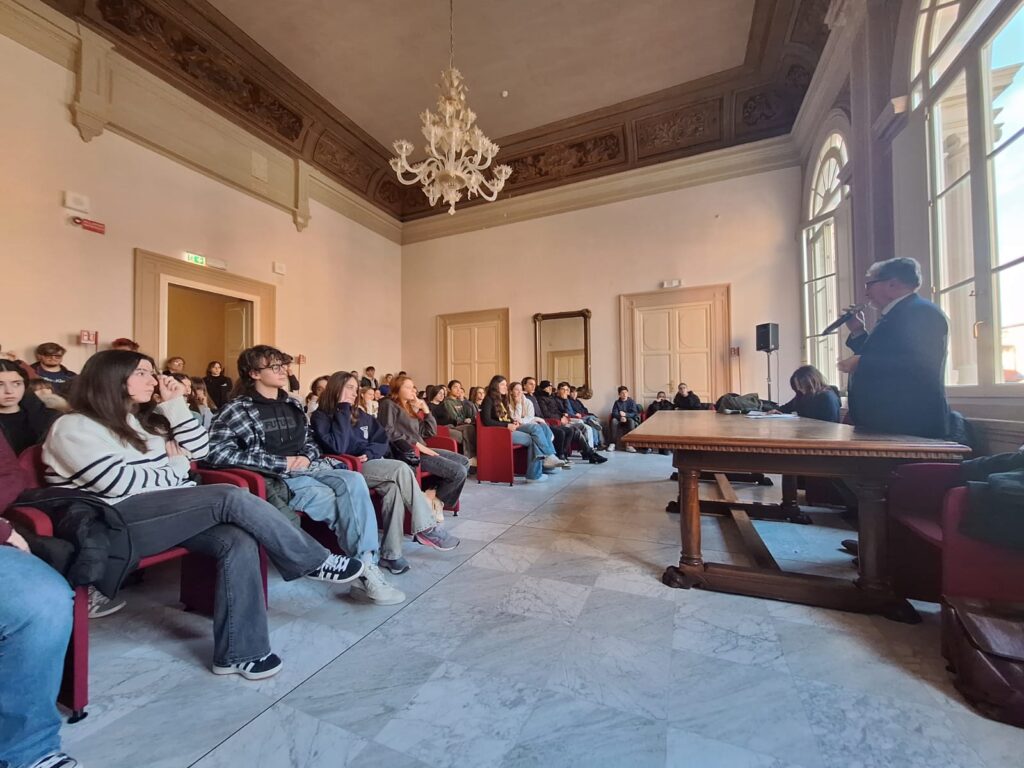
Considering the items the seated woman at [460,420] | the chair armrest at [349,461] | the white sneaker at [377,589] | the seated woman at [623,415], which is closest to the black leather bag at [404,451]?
the chair armrest at [349,461]

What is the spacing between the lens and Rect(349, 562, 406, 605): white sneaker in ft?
5.79

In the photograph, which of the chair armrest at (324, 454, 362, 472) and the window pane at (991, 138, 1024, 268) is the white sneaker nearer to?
the chair armrest at (324, 454, 362, 472)

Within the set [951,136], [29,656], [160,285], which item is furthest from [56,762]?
[160,285]

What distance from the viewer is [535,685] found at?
4.24 ft

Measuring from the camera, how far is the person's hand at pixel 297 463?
1957 mm

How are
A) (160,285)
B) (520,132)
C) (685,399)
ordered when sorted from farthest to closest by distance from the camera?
(520,132) → (685,399) → (160,285)

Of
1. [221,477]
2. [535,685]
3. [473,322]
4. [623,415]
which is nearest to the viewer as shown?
[535,685]

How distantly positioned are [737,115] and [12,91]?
835cm

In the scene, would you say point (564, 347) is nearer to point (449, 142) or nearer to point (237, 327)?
point (449, 142)

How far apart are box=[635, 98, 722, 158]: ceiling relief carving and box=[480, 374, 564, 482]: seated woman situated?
5210mm

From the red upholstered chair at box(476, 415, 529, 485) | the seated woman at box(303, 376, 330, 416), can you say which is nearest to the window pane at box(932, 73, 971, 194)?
the red upholstered chair at box(476, 415, 529, 485)

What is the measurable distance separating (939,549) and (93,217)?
6.93 metres

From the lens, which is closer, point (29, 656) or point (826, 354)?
point (29, 656)

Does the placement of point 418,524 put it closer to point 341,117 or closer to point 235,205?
point 235,205
